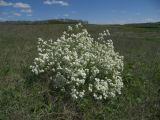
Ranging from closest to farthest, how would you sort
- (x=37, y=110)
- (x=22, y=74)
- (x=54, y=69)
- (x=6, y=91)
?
1. (x=37, y=110)
2. (x=6, y=91)
3. (x=54, y=69)
4. (x=22, y=74)

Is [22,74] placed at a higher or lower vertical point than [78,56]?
lower

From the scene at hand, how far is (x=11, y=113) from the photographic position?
20.3ft

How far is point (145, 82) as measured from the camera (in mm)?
9273

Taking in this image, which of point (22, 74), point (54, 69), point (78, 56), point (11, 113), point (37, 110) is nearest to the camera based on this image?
point (11, 113)

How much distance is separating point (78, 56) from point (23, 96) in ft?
6.10

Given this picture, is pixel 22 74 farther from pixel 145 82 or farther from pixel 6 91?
pixel 145 82

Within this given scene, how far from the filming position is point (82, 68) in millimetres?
7730

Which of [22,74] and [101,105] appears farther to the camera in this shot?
[22,74]

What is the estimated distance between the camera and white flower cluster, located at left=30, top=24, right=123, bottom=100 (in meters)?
7.48

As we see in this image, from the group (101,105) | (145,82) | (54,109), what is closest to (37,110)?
(54,109)

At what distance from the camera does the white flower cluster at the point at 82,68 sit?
24.5ft

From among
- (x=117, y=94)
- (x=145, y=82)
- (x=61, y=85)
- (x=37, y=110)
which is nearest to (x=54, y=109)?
(x=37, y=110)

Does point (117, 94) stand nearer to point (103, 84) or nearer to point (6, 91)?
point (103, 84)

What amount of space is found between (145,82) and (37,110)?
336 cm
